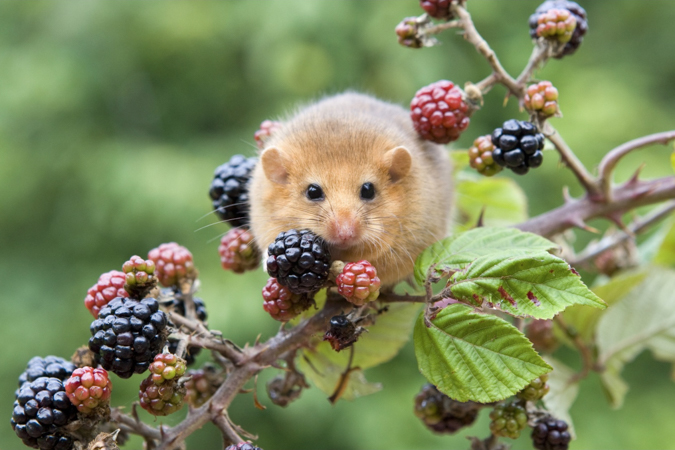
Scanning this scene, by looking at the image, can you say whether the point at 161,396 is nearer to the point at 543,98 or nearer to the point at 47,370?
the point at 47,370

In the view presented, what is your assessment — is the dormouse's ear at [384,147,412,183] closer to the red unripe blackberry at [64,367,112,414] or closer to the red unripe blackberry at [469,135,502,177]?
the red unripe blackberry at [469,135,502,177]

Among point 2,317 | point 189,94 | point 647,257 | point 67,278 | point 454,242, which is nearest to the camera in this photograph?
point 454,242

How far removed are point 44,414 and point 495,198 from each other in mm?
1875

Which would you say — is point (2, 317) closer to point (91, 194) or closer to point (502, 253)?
point (91, 194)

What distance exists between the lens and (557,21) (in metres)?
1.89

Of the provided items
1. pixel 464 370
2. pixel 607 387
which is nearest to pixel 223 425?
pixel 464 370

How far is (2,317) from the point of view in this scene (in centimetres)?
664

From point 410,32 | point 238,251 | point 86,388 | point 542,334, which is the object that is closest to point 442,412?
point 542,334

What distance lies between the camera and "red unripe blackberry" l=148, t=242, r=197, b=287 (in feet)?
5.83

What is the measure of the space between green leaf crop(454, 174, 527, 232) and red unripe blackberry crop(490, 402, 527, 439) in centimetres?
103

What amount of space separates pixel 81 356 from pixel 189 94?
6659 mm

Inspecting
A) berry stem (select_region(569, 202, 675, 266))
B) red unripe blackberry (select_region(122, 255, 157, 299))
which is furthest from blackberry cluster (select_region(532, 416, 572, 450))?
red unripe blackberry (select_region(122, 255, 157, 299))

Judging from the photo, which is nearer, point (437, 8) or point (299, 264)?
point (299, 264)

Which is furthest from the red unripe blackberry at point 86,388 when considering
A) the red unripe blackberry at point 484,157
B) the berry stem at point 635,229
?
the berry stem at point 635,229
